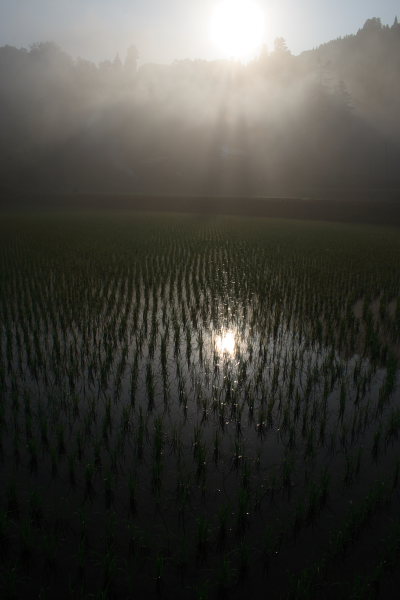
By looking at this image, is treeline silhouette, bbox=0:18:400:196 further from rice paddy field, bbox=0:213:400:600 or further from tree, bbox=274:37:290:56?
rice paddy field, bbox=0:213:400:600

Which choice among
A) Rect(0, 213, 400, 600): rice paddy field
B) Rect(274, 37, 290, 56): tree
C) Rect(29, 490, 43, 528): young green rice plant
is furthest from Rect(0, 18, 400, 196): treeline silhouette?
Rect(29, 490, 43, 528): young green rice plant

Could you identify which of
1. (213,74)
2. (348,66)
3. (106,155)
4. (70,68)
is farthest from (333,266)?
(70,68)

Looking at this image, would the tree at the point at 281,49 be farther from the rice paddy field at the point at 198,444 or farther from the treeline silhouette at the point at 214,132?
the rice paddy field at the point at 198,444

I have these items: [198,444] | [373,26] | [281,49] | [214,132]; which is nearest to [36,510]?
[198,444]

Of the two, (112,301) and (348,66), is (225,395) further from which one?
(348,66)

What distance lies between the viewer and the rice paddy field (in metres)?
3.00

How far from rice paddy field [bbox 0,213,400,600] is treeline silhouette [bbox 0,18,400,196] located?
39.3 meters

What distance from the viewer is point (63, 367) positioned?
621cm

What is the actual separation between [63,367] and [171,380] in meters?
1.57

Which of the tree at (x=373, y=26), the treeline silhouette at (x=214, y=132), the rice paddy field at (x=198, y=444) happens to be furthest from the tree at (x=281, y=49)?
the rice paddy field at (x=198, y=444)

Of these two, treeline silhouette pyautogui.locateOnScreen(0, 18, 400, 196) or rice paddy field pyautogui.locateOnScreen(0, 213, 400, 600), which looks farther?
treeline silhouette pyautogui.locateOnScreen(0, 18, 400, 196)

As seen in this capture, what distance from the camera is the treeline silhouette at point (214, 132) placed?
54272 millimetres

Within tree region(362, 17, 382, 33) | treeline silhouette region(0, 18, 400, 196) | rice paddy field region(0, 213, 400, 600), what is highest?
tree region(362, 17, 382, 33)

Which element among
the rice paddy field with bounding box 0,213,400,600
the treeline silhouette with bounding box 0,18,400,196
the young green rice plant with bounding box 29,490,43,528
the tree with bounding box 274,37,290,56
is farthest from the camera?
the tree with bounding box 274,37,290,56
